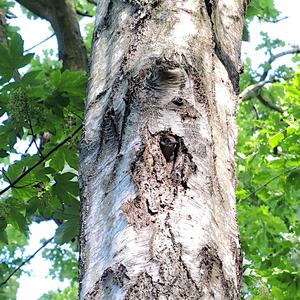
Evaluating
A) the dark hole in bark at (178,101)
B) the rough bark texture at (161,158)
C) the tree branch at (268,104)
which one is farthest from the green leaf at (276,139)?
the dark hole in bark at (178,101)

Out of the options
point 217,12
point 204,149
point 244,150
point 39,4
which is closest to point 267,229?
point 244,150

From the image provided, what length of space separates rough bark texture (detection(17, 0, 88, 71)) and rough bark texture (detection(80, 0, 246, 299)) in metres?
2.60

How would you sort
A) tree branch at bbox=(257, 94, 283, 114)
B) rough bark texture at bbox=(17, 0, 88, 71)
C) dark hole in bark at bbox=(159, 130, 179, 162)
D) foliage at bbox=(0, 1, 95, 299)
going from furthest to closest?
tree branch at bbox=(257, 94, 283, 114), rough bark texture at bbox=(17, 0, 88, 71), foliage at bbox=(0, 1, 95, 299), dark hole in bark at bbox=(159, 130, 179, 162)

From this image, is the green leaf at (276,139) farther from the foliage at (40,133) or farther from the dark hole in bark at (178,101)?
the dark hole in bark at (178,101)

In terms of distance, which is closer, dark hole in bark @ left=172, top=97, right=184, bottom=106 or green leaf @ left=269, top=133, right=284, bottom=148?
dark hole in bark @ left=172, top=97, right=184, bottom=106

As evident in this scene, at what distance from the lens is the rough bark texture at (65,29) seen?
440cm

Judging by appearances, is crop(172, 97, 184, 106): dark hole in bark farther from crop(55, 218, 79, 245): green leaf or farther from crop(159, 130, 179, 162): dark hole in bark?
crop(55, 218, 79, 245): green leaf

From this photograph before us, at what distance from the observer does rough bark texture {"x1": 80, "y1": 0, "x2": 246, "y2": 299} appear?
113 centimetres

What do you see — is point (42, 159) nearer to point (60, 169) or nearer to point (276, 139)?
point (60, 169)

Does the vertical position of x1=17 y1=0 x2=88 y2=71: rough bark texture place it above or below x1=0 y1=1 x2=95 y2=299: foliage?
above

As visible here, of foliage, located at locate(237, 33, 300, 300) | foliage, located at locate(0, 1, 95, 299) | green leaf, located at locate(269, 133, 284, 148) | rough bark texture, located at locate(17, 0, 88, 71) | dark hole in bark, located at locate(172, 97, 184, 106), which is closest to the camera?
dark hole in bark, located at locate(172, 97, 184, 106)

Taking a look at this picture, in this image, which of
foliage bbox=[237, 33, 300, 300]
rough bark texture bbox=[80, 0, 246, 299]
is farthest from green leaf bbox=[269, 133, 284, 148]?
rough bark texture bbox=[80, 0, 246, 299]

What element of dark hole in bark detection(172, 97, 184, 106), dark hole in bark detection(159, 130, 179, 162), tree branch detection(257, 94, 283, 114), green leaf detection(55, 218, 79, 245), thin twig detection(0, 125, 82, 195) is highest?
tree branch detection(257, 94, 283, 114)

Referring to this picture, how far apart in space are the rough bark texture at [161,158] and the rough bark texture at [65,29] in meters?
2.60
